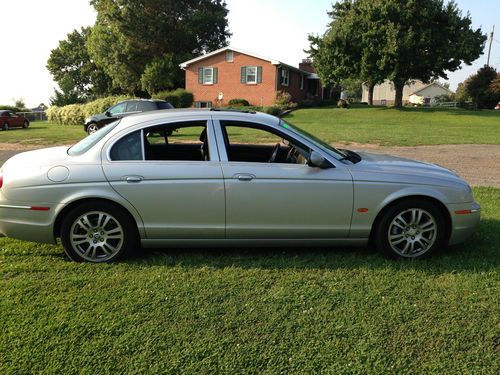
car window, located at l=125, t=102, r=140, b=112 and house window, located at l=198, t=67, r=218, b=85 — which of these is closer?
car window, located at l=125, t=102, r=140, b=112

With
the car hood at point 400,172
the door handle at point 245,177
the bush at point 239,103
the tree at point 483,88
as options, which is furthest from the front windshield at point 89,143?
the tree at point 483,88

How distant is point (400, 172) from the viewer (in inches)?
181

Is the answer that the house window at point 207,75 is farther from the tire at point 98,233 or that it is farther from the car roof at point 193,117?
the tire at point 98,233

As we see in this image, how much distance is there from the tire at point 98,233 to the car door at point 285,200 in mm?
1037

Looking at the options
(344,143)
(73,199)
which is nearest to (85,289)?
(73,199)

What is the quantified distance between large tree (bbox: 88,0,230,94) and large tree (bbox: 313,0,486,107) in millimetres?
15648

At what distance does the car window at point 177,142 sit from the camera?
15.3ft

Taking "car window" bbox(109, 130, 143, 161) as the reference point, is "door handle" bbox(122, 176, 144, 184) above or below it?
below

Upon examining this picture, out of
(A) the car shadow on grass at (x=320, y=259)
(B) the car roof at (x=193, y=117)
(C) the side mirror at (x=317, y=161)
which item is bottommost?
(A) the car shadow on grass at (x=320, y=259)

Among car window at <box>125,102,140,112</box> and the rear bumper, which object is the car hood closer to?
the rear bumper

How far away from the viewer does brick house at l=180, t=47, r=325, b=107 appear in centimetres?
3609

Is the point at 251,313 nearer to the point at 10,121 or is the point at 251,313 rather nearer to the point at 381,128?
the point at 381,128

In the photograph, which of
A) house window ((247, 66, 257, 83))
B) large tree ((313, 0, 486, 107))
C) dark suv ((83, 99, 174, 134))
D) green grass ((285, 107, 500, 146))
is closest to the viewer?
dark suv ((83, 99, 174, 134))

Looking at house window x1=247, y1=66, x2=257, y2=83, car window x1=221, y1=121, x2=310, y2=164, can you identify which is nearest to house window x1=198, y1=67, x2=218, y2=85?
house window x1=247, y1=66, x2=257, y2=83
